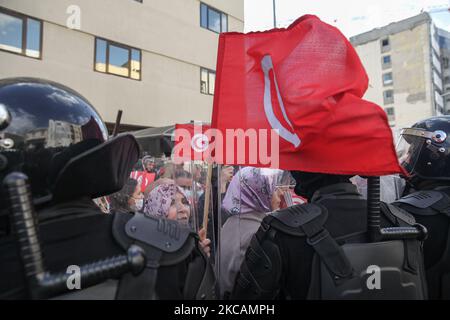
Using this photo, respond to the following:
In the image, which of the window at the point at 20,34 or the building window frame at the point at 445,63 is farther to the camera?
the building window frame at the point at 445,63

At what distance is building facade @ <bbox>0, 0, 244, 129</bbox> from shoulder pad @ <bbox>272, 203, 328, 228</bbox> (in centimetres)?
941

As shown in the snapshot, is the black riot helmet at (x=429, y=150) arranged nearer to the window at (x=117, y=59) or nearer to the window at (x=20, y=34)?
the window at (x=20, y=34)

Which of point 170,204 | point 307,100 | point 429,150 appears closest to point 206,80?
point 170,204

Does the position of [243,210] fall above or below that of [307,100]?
below

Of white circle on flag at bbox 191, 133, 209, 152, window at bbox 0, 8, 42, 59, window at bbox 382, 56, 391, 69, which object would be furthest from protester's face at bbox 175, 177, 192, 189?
window at bbox 382, 56, 391, 69

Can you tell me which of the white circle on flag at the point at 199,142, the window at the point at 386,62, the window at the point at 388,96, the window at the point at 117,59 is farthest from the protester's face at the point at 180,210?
the window at the point at 386,62

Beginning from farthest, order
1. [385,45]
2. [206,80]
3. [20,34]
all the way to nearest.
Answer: [385,45], [206,80], [20,34]

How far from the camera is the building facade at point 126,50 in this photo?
31.5ft

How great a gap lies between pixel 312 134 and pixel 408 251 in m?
0.66

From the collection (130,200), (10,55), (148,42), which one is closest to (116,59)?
(148,42)

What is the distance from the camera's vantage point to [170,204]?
268 cm

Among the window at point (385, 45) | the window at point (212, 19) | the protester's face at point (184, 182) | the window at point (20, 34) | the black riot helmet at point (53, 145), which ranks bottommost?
the protester's face at point (184, 182)

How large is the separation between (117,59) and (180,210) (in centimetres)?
1011

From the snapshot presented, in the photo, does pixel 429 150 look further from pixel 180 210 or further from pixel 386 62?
pixel 386 62
